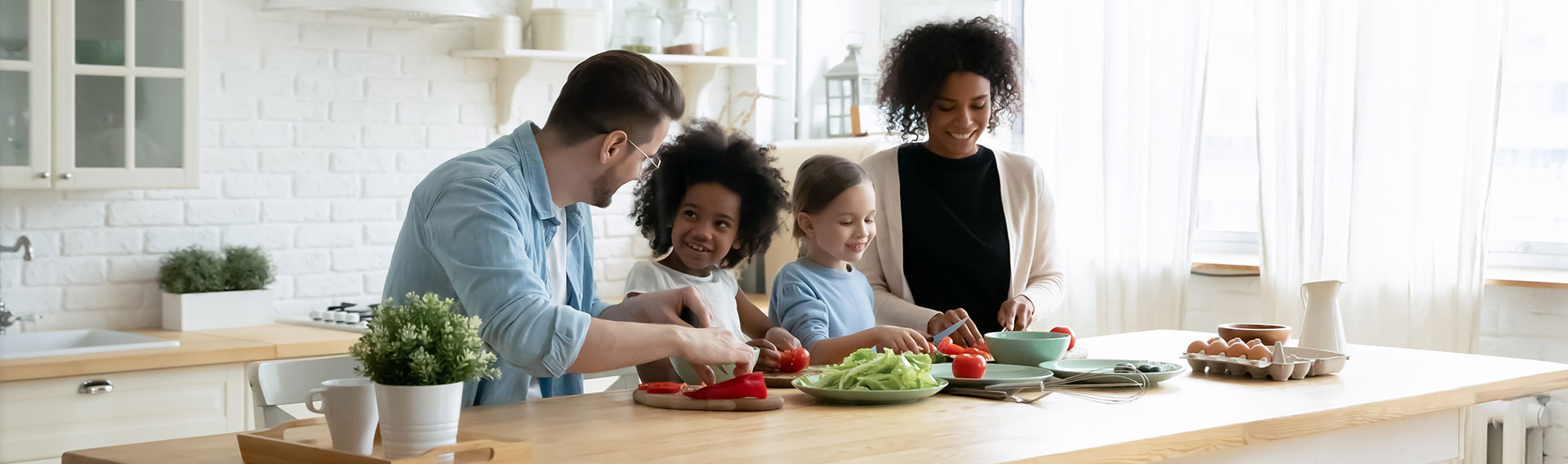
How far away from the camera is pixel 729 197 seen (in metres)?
2.50

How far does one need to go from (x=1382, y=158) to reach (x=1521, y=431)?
28.9 inches

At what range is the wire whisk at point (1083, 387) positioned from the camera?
1905 millimetres

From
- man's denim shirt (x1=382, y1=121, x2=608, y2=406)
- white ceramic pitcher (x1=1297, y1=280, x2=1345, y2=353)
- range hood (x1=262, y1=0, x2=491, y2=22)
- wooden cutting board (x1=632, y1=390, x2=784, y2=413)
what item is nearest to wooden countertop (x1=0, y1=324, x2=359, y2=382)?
range hood (x1=262, y1=0, x2=491, y2=22)

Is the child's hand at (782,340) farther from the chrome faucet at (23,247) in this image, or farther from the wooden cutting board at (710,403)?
the chrome faucet at (23,247)

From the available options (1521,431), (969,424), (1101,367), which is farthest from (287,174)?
(1521,431)

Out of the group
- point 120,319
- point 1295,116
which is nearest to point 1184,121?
point 1295,116

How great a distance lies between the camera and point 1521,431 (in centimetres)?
311

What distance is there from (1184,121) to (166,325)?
291 centimetres

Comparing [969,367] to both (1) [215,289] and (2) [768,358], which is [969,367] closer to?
(2) [768,358]

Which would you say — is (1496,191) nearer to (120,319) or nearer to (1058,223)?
(1058,223)

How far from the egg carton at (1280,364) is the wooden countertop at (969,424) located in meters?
0.02

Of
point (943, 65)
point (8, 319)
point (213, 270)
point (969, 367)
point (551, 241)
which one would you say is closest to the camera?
point (969, 367)

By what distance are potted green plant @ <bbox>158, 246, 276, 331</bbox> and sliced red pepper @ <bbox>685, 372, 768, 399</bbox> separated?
87.5 inches

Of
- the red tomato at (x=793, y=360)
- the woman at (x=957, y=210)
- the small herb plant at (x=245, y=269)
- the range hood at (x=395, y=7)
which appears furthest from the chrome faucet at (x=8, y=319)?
the red tomato at (x=793, y=360)
